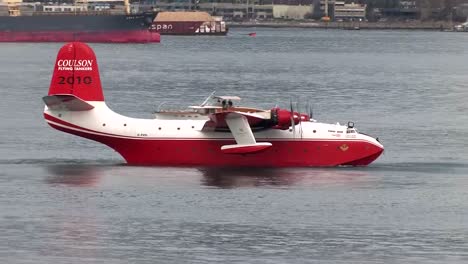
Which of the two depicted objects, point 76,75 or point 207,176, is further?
point 76,75

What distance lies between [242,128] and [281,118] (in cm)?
159

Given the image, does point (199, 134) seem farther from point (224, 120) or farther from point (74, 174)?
point (74, 174)

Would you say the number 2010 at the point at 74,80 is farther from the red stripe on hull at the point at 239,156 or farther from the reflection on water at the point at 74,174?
the reflection on water at the point at 74,174

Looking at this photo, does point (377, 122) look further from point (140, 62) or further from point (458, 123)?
point (140, 62)

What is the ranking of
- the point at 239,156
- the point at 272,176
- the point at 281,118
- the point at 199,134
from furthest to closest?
the point at 239,156 → the point at 199,134 → the point at 281,118 → the point at 272,176

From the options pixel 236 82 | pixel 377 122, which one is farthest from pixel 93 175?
pixel 236 82

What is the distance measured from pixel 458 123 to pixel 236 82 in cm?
4135

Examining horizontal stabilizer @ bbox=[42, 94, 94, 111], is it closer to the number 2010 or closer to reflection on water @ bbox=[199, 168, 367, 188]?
the number 2010

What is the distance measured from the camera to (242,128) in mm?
55281

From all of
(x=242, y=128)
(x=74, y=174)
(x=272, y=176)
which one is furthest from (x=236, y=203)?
(x=74, y=174)

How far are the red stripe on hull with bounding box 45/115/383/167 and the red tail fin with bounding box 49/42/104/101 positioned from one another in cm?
151

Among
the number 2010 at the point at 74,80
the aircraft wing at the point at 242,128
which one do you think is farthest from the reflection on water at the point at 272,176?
the number 2010 at the point at 74,80

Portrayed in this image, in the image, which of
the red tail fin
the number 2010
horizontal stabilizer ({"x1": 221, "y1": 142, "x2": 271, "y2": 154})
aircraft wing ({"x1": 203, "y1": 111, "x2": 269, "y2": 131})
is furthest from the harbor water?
the number 2010

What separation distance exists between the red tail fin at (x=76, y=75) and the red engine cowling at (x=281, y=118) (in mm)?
7355
